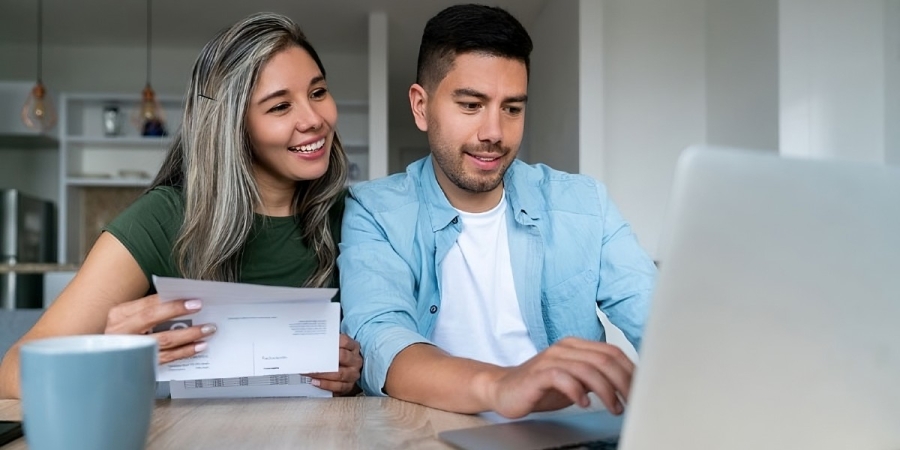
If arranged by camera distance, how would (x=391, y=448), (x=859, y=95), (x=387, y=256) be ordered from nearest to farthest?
(x=391, y=448) → (x=387, y=256) → (x=859, y=95)

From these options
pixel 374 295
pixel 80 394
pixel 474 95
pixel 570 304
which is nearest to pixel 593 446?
pixel 80 394

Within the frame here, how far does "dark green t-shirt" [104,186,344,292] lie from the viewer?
121 cm

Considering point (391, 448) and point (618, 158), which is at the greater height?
point (618, 158)

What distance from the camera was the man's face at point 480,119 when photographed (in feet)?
4.21

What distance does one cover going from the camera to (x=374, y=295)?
1.10m

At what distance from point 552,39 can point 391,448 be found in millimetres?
4444

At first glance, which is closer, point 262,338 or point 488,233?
point 262,338

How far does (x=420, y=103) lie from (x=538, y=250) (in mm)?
389

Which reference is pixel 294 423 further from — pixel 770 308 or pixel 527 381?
pixel 770 308

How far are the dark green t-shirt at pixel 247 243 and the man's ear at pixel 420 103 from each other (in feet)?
0.78

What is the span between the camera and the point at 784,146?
3.13m

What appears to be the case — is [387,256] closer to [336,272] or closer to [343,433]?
[336,272]

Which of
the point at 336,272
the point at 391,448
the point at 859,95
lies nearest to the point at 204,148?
the point at 336,272

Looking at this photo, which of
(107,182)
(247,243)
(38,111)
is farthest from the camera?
(107,182)
